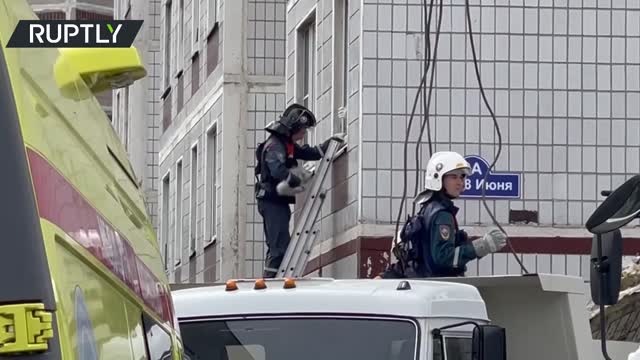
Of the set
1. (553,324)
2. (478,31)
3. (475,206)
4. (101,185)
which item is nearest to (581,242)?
(475,206)

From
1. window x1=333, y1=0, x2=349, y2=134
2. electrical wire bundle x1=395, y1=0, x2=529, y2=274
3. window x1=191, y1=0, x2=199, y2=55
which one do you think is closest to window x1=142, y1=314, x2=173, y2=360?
electrical wire bundle x1=395, y1=0, x2=529, y2=274

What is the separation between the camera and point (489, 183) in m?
15.8

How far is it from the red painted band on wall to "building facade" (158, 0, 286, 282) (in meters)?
18.9

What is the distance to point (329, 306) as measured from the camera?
8203mm

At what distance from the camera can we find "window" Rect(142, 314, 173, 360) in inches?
176

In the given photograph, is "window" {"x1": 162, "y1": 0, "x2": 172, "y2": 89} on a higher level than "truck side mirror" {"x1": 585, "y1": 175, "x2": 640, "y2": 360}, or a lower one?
higher

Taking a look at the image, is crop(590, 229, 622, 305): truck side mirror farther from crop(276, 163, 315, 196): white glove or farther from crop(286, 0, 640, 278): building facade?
crop(276, 163, 315, 196): white glove

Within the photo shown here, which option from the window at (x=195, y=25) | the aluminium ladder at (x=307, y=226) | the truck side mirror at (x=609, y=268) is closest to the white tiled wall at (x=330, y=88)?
the aluminium ladder at (x=307, y=226)

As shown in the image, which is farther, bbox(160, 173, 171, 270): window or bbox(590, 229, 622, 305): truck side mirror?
bbox(160, 173, 171, 270): window

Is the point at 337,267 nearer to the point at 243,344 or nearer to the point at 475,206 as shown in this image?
the point at 475,206

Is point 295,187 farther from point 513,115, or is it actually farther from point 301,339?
point 301,339

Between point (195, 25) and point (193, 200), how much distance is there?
9.26 ft

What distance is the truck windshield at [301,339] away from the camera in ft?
26.1

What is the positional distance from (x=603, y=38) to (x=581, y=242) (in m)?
1.90
